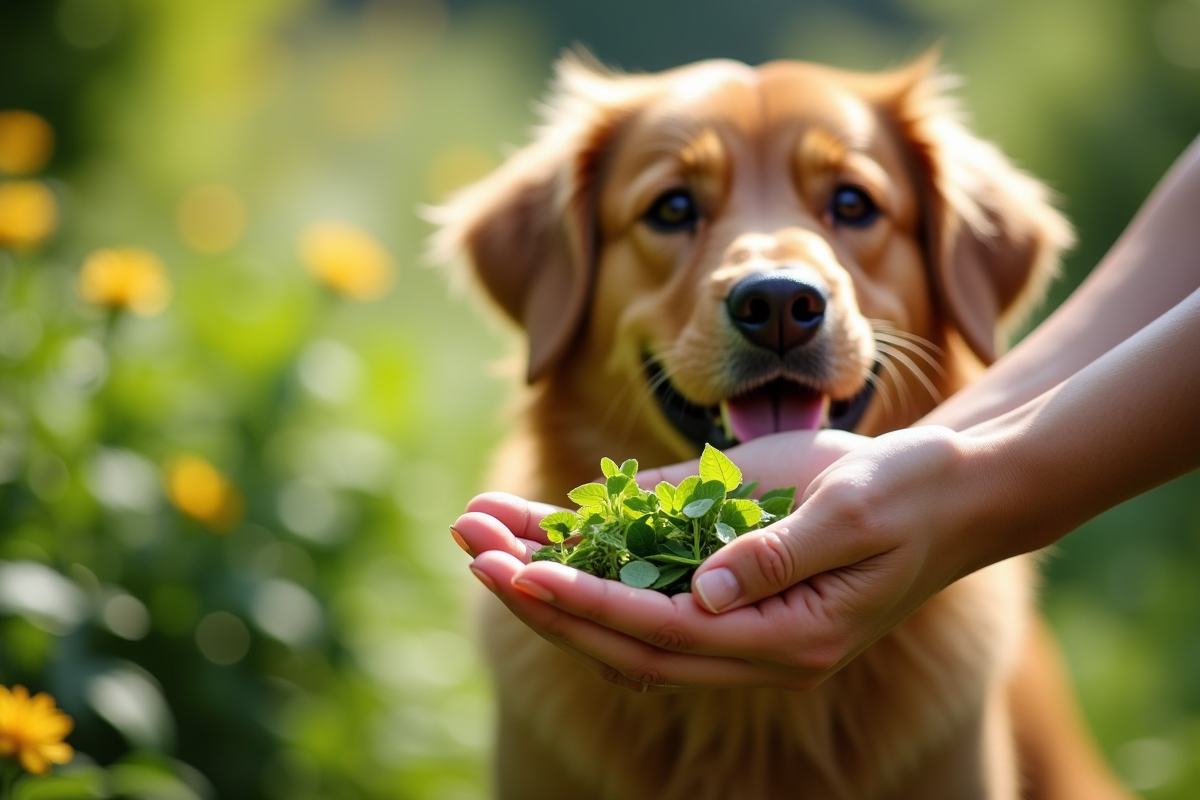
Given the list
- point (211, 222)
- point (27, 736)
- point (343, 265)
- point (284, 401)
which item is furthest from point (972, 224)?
point (211, 222)

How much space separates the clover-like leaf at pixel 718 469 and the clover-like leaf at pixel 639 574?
0.19 metres

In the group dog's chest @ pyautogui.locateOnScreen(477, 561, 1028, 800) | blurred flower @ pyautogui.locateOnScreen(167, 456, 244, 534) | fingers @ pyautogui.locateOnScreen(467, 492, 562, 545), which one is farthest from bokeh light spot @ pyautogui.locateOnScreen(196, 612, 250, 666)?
fingers @ pyautogui.locateOnScreen(467, 492, 562, 545)

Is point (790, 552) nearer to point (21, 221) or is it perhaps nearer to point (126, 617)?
point (126, 617)

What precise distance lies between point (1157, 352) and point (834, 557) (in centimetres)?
68

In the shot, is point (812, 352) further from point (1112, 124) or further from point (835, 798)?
point (1112, 124)

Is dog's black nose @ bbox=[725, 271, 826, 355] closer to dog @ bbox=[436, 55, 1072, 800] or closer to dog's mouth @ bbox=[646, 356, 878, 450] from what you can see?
dog @ bbox=[436, 55, 1072, 800]

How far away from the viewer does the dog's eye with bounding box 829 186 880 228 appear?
2758mm

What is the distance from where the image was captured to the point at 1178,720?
13.3 feet

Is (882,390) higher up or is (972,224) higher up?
(972,224)

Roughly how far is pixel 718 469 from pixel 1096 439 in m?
0.63

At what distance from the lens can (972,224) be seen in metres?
2.92

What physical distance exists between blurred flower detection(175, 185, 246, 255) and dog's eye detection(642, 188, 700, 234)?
2.23 m

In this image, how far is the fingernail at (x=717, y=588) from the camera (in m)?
1.62

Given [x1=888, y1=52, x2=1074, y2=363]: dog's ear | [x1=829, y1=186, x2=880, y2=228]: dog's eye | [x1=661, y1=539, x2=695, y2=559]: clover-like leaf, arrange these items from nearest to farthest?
[x1=661, y1=539, x2=695, y2=559]: clover-like leaf
[x1=829, y1=186, x2=880, y2=228]: dog's eye
[x1=888, y1=52, x2=1074, y2=363]: dog's ear
